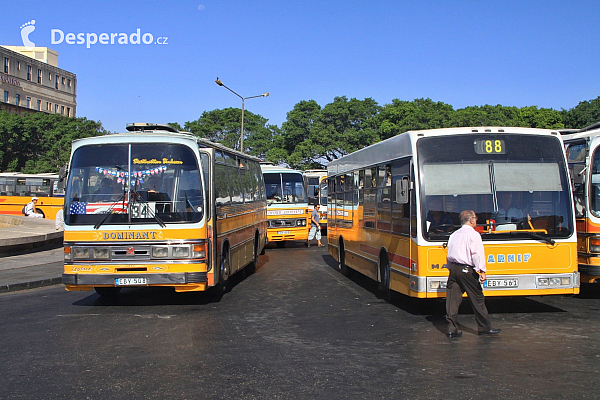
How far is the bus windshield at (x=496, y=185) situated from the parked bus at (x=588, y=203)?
1.50 metres

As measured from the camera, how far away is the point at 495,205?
8.77 meters

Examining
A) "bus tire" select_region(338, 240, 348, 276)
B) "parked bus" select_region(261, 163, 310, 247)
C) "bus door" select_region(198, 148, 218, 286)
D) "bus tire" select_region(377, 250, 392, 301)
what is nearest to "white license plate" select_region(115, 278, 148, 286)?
"bus door" select_region(198, 148, 218, 286)

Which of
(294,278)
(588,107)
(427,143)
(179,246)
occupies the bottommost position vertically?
(294,278)

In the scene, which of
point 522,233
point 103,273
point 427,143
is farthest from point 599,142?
point 103,273

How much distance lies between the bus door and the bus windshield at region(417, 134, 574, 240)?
3.57 meters

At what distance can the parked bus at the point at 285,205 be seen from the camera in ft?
74.2

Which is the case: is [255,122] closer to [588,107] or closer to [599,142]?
[588,107]

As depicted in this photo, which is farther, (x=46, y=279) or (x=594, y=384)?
(x=46, y=279)

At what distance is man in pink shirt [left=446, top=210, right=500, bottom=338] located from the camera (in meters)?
7.55

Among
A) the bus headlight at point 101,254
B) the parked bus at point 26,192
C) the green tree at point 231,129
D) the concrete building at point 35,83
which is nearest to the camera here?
the bus headlight at point 101,254

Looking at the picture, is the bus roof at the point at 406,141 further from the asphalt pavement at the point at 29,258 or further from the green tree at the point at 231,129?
the green tree at the point at 231,129

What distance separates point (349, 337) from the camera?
311 inches

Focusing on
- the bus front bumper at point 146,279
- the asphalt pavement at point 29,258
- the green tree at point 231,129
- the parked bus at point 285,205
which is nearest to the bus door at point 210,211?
the bus front bumper at point 146,279

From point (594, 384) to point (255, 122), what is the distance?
77628 millimetres
